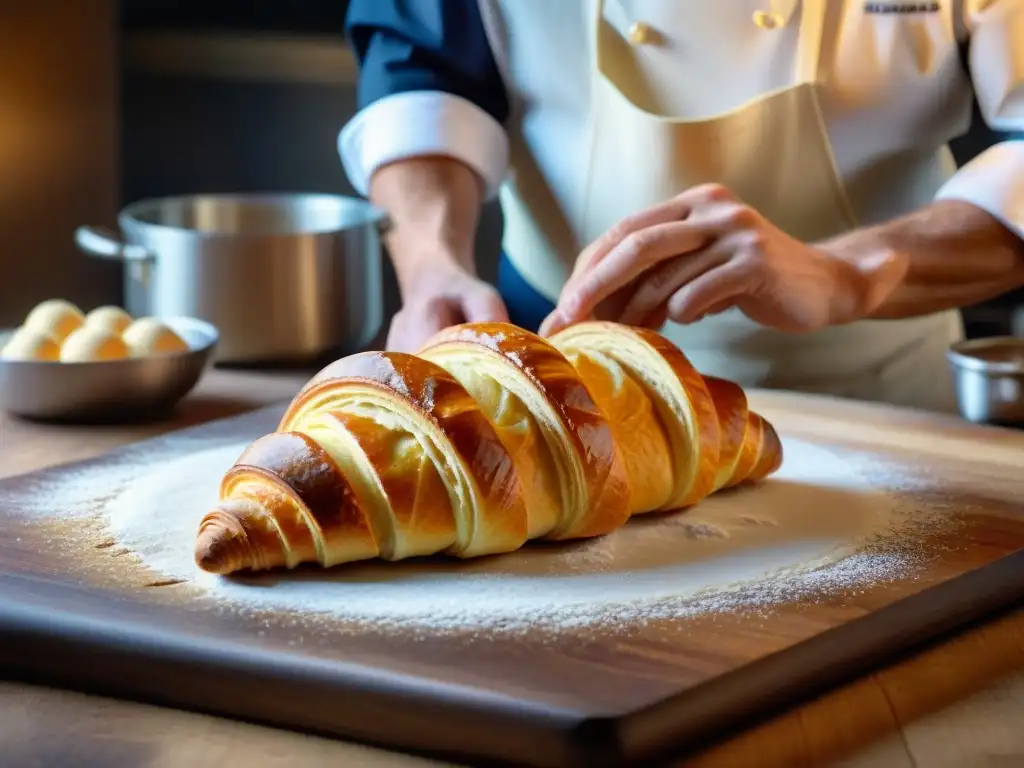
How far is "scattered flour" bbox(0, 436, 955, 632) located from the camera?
92 centimetres

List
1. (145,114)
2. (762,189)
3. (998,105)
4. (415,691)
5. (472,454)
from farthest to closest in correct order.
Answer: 1. (145,114)
2. (762,189)
3. (998,105)
4. (472,454)
5. (415,691)

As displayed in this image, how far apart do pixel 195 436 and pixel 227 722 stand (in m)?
0.62

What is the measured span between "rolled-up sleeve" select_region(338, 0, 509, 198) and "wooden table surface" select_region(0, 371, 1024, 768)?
1069 millimetres

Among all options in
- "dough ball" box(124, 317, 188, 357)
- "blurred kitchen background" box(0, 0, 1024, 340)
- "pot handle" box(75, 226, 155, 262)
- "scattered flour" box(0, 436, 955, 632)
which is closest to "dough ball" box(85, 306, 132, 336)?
"dough ball" box(124, 317, 188, 357)

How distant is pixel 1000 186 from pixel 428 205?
0.73 meters

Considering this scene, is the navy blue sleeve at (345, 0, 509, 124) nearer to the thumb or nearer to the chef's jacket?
the chef's jacket

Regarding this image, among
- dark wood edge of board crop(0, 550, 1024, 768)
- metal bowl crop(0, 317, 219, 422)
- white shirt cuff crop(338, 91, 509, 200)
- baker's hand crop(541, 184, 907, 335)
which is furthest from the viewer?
white shirt cuff crop(338, 91, 509, 200)

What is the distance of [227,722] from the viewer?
2.68ft

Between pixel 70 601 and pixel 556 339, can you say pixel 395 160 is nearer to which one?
pixel 556 339

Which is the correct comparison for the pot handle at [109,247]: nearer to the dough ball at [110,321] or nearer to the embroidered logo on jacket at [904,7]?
the dough ball at [110,321]

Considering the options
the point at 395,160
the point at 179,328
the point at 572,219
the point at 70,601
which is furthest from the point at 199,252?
the point at 70,601

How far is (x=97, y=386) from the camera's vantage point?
1459 millimetres

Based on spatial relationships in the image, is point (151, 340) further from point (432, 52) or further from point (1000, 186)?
point (1000, 186)

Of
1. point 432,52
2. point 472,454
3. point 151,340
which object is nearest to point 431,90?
point 432,52
